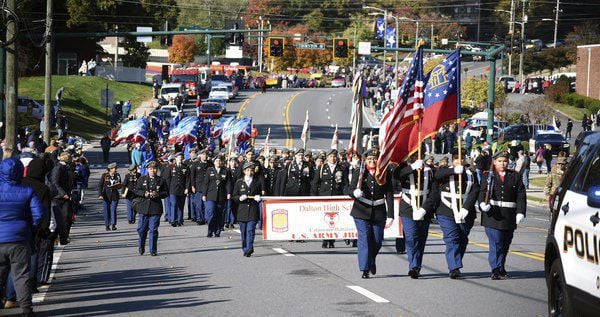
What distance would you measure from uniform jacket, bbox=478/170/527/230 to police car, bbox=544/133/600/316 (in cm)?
392

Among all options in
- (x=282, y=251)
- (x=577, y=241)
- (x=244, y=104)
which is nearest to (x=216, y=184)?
(x=282, y=251)

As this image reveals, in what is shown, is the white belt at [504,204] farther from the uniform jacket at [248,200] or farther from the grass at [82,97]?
the grass at [82,97]

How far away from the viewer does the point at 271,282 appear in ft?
48.0

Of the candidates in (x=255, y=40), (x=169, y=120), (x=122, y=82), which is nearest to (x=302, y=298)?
(x=169, y=120)

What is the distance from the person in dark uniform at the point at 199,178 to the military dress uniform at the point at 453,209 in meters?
10.7

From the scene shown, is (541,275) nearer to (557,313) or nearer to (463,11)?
(557,313)

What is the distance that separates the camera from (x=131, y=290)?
1405cm

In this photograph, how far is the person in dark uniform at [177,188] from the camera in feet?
84.3

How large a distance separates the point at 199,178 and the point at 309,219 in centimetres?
660

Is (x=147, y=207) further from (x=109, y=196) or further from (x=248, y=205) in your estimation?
(x=109, y=196)

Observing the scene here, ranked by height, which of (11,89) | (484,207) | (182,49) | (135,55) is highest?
(182,49)

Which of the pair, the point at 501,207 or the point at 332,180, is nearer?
the point at 501,207

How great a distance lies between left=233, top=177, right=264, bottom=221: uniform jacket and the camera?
18.4 m

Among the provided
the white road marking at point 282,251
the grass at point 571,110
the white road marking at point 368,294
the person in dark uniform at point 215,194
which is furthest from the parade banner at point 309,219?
the grass at point 571,110
